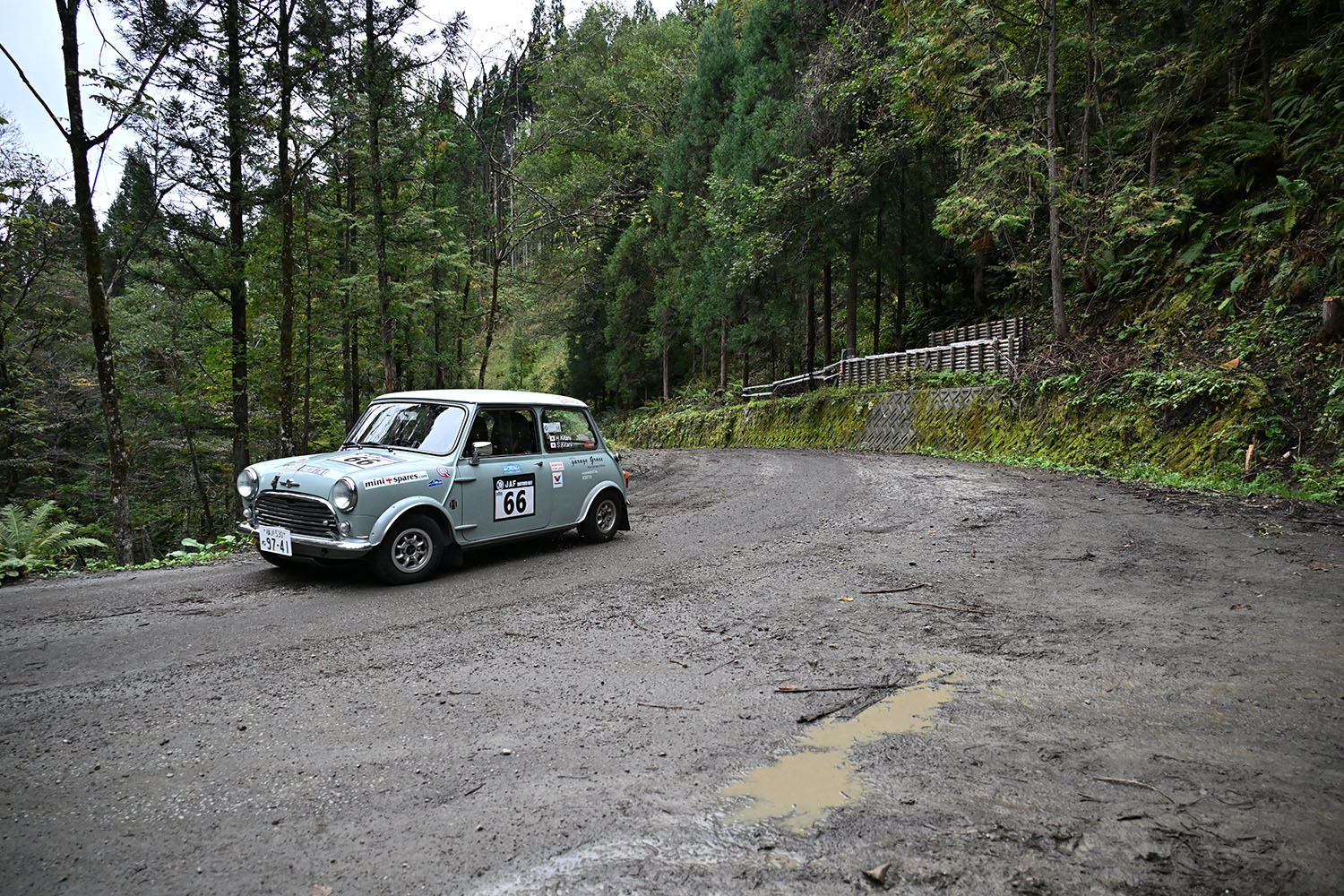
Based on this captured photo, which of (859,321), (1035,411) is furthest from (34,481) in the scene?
(859,321)

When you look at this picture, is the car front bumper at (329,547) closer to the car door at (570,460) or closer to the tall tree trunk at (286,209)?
the car door at (570,460)

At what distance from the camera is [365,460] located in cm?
670

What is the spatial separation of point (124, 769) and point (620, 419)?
41.1 meters

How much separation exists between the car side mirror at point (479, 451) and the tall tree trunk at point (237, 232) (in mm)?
10696

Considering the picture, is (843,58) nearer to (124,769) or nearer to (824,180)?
(824,180)

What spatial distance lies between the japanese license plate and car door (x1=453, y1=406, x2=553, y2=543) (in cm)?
151

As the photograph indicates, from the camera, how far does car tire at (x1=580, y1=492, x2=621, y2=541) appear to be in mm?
8422

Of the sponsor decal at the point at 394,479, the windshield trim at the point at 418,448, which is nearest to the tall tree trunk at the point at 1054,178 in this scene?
the windshield trim at the point at 418,448

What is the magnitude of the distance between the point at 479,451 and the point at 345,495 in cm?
137

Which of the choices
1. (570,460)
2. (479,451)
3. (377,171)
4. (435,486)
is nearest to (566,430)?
(570,460)

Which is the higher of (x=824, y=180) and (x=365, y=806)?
(x=824, y=180)

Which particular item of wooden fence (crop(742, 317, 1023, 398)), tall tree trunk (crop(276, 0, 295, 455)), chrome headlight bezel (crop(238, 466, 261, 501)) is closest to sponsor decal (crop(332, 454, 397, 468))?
chrome headlight bezel (crop(238, 466, 261, 501))

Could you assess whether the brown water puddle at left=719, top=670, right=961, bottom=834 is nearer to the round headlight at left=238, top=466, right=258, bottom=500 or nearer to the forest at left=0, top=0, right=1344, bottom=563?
the round headlight at left=238, top=466, right=258, bottom=500

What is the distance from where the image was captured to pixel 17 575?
6.90 metres
